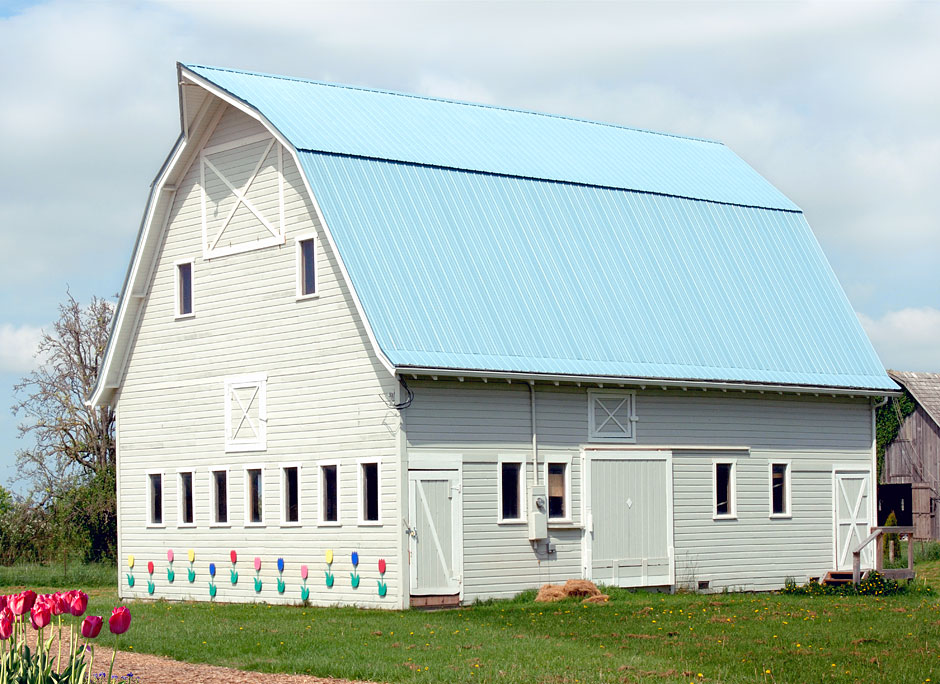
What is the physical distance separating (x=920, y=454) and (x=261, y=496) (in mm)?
31229

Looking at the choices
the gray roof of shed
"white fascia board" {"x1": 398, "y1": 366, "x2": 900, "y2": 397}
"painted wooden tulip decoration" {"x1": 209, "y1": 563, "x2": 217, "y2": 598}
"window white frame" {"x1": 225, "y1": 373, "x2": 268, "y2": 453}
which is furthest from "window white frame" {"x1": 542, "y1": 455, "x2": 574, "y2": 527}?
the gray roof of shed

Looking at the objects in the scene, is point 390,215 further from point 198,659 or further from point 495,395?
point 198,659

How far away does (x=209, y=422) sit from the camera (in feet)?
97.2

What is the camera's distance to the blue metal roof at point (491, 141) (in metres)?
28.2

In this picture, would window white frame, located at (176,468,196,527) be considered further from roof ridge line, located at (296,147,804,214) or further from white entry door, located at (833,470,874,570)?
white entry door, located at (833,470,874,570)

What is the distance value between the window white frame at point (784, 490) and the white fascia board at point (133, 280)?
14.7 m

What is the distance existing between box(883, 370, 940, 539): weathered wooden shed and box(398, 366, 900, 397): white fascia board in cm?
1933

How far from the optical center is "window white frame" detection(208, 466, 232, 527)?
2894 centimetres

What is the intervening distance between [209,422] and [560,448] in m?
7.69

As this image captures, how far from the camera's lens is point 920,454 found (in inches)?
2025

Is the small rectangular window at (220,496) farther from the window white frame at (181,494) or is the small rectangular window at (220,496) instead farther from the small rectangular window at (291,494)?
the small rectangular window at (291,494)

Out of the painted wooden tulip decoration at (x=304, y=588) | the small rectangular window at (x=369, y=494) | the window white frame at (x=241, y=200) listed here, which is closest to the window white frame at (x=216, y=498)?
the painted wooden tulip decoration at (x=304, y=588)

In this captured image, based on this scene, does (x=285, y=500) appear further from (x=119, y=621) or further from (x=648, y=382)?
(x=119, y=621)

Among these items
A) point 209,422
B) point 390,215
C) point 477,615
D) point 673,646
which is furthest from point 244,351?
point 673,646
